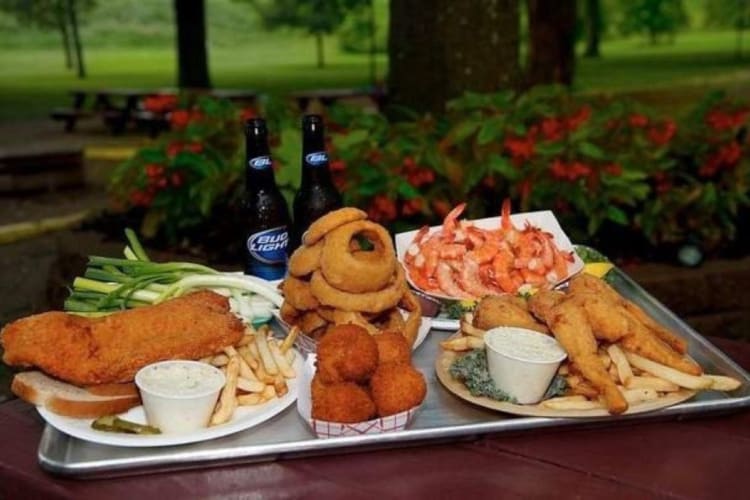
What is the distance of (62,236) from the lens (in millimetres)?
6148

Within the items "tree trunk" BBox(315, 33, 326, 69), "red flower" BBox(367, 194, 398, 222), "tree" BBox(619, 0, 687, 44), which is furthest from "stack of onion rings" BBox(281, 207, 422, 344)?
"tree" BBox(619, 0, 687, 44)

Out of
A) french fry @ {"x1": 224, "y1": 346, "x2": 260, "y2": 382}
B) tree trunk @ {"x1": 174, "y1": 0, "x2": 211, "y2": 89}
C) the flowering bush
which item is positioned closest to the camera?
french fry @ {"x1": 224, "y1": 346, "x2": 260, "y2": 382}

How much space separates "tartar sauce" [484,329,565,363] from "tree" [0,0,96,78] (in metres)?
27.0

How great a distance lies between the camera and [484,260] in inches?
115

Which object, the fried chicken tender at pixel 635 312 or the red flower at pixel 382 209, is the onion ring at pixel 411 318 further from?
the red flower at pixel 382 209

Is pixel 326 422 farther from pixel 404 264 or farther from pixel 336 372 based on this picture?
pixel 404 264

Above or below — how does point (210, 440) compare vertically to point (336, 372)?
below

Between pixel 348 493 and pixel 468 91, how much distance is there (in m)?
4.31

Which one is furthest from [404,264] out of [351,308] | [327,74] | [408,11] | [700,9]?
[700,9]

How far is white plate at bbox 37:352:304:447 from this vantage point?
2006 millimetres

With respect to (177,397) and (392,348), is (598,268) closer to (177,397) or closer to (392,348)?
(392,348)

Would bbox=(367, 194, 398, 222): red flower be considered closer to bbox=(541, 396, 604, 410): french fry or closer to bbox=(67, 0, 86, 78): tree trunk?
bbox=(541, 396, 604, 410): french fry

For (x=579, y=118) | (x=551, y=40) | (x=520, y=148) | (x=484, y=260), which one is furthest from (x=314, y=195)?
(x=551, y=40)

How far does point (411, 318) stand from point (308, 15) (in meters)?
29.1
